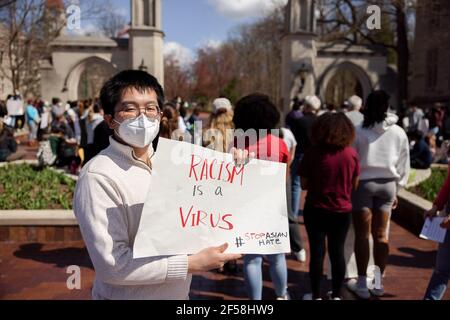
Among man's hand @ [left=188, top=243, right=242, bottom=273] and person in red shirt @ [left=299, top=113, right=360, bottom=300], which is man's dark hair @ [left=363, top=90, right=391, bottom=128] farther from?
man's hand @ [left=188, top=243, right=242, bottom=273]

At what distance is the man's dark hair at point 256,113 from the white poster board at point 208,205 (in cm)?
152

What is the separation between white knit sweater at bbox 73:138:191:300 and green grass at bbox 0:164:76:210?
4854 millimetres

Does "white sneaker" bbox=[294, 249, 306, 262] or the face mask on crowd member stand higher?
the face mask on crowd member

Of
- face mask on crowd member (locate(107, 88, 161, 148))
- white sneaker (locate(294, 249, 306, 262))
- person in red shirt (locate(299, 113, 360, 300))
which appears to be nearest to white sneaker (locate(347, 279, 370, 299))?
person in red shirt (locate(299, 113, 360, 300))

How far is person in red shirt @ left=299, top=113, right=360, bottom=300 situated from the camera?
373cm

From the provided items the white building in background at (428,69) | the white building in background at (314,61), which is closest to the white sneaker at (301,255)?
the white building in background at (314,61)

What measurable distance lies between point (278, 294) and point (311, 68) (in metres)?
21.6

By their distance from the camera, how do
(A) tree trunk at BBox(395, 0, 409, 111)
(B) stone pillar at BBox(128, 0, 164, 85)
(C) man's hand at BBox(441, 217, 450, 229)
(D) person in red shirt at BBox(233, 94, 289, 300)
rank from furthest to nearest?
(A) tree trunk at BBox(395, 0, 409, 111), (B) stone pillar at BBox(128, 0, 164, 85), (D) person in red shirt at BBox(233, 94, 289, 300), (C) man's hand at BBox(441, 217, 450, 229)

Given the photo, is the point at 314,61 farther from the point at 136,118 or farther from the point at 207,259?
the point at 207,259

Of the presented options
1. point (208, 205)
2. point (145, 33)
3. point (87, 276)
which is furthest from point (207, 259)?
point (145, 33)

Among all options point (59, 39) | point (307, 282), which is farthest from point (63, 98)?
point (307, 282)

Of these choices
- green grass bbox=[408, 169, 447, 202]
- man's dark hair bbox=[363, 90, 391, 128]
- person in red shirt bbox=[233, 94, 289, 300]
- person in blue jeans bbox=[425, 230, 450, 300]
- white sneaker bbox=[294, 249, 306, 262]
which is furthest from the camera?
green grass bbox=[408, 169, 447, 202]

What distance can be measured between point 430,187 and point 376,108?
4.48 m

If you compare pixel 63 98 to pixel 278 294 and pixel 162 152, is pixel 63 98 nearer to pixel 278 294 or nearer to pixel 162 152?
pixel 278 294
